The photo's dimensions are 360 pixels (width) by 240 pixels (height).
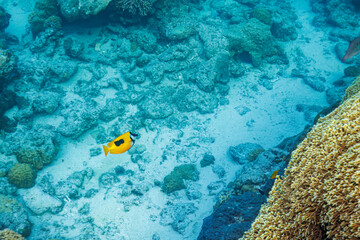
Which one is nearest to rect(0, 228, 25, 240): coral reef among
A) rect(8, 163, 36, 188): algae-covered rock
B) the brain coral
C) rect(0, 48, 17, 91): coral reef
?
rect(8, 163, 36, 188): algae-covered rock

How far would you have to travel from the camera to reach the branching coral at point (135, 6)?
25.6 ft

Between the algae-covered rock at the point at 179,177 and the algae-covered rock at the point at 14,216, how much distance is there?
3.46 m

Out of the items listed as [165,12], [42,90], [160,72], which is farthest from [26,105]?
[165,12]

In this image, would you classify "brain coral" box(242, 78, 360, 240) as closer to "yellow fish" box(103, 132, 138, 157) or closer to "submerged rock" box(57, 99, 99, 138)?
"yellow fish" box(103, 132, 138, 157)

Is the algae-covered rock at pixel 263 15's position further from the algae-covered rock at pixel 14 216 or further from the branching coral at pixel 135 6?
the algae-covered rock at pixel 14 216

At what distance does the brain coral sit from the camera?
184 cm

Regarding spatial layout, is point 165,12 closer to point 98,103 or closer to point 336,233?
point 98,103

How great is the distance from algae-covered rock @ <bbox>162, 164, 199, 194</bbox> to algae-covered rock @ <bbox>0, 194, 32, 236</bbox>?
3465mm

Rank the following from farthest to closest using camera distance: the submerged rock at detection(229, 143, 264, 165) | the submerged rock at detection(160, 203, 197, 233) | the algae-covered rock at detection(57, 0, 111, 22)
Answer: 1. the algae-covered rock at detection(57, 0, 111, 22)
2. the submerged rock at detection(229, 143, 264, 165)
3. the submerged rock at detection(160, 203, 197, 233)

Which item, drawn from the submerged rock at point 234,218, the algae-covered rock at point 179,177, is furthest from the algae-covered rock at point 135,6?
the submerged rock at point 234,218

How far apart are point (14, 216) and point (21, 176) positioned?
3.99 feet

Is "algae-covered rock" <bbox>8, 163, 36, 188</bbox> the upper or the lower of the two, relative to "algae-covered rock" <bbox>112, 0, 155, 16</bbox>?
Result: lower

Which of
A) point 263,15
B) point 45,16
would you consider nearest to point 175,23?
point 263,15

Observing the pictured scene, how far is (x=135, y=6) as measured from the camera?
8008mm
